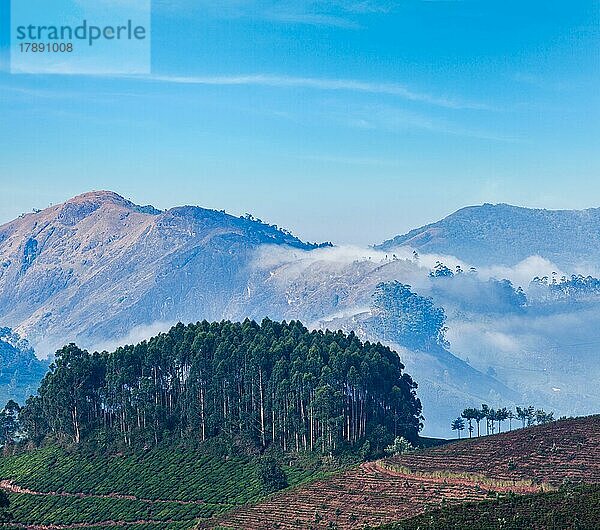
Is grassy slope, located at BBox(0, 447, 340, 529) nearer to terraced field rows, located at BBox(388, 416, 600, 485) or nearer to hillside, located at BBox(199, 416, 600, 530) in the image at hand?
hillside, located at BBox(199, 416, 600, 530)

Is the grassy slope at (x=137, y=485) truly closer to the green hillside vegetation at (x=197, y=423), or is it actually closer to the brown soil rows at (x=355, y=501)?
the green hillside vegetation at (x=197, y=423)

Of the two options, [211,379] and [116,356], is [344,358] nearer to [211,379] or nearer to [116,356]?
[211,379]

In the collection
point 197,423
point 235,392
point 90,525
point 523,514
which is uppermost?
point 235,392

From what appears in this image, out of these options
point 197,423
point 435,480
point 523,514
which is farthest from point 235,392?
point 523,514

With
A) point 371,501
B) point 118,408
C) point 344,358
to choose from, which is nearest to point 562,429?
point 371,501

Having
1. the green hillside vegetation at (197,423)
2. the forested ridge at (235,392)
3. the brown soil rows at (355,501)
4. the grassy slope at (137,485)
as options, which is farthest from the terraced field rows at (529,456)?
the forested ridge at (235,392)

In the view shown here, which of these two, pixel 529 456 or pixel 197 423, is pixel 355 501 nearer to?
pixel 529 456

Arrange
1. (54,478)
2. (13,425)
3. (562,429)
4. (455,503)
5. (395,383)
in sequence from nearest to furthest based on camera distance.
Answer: (455,503)
(562,429)
(54,478)
(395,383)
(13,425)
